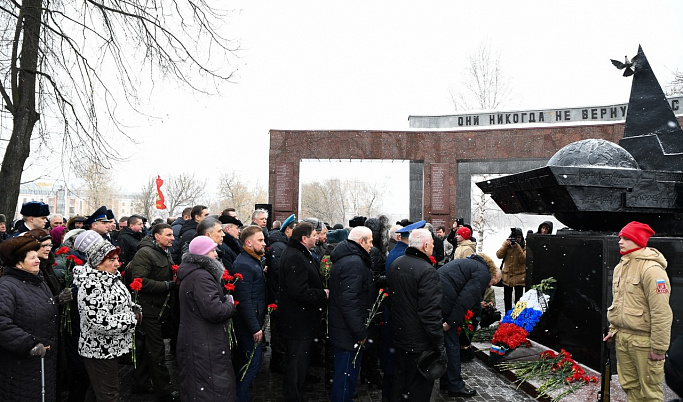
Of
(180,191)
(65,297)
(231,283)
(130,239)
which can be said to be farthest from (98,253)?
(180,191)

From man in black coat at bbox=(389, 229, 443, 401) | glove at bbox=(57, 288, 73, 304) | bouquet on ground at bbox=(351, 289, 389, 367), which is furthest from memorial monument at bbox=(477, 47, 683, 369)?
glove at bbox=(57, 288, 73, 304)

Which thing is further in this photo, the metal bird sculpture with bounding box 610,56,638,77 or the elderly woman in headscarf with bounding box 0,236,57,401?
the metal bird sculpture with bounding box 610,56,638,77

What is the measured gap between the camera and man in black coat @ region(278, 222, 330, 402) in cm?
505

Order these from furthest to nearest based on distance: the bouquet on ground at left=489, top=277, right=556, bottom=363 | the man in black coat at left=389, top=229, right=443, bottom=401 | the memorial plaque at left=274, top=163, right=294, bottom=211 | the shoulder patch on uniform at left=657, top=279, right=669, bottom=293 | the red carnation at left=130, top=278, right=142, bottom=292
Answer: the memorial plaque at left=274, top=163, right=294, bottom=211
the bouquet on ground at left=489, top=277, right=556, bottom=363
the red carnation at left=130, top=278, right=142, bottom=292
the man in black coat at left=389, top=229, right=443, bottom=401
the shoulder patch on uniform at left=657, top=279, right=669, bottom=293

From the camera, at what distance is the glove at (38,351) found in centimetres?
396

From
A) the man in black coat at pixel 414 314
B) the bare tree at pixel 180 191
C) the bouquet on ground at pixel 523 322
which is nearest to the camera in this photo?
the man in black coat at pixel 414 314

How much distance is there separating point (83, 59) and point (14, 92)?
1.26 metres

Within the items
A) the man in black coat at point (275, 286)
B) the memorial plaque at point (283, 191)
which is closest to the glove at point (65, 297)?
the man in black coat at point (275, 286)

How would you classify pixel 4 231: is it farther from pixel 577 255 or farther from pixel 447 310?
pixel 577 255

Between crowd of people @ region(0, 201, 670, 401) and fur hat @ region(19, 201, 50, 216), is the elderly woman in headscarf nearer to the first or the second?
crowd of people @ region(0, 201, 670, 401)

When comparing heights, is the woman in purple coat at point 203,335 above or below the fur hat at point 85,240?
below

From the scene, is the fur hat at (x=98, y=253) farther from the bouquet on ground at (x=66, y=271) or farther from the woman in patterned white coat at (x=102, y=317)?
the bouquet on ground at (x=66, y=271)

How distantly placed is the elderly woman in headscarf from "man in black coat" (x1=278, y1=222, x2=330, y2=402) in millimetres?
2109

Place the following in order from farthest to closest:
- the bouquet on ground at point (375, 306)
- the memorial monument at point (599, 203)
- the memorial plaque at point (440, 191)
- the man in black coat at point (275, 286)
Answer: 1. the memorial plaque at point (440, 191)
2. the man in black coat at point (275, 286)
3. the memorial monument at point (599, 203)
4. the bouquet on ground at point (375, 306)
